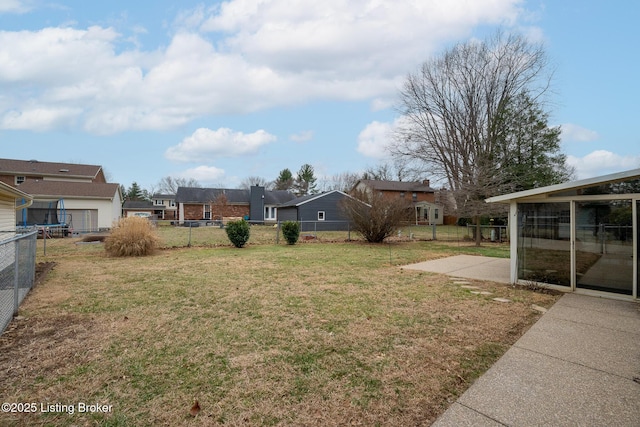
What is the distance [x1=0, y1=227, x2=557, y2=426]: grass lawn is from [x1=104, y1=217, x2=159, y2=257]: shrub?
423 centimetres

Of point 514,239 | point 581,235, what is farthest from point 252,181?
point 581,235

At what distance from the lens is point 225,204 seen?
37.6 meters

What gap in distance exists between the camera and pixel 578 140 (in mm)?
20547

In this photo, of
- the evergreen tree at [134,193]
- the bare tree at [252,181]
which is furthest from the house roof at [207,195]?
the evergreen tree at [134,193]

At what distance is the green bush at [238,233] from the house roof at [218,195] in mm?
24282

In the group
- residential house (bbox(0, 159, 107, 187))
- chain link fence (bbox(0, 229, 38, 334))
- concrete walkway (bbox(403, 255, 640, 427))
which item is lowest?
concrete walkway (bbox(403, 255, 640, 427))

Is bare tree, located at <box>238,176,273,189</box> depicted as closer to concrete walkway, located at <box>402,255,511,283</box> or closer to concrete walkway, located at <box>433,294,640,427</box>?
concrete walkway, located at <box>402,255,511,283</box>

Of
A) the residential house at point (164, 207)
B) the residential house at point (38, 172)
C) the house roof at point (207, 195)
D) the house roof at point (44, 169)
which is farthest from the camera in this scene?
the residential house at point (164, 207)

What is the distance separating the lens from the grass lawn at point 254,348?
2541 millimetres

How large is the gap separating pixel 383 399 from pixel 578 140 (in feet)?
82.1

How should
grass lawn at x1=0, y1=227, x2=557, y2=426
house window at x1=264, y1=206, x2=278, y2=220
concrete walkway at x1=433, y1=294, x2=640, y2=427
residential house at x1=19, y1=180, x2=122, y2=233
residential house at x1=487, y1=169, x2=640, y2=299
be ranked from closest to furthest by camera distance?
1. concrete walkway at x1=433, y1=294, x2=640, y2=427
2. grass lawn at x1=0, y1=227, x2=557, y2=426
3. residential house at x1=487, y1=169, x2=640, y2=299
4. residential house at x1=19, y1=180, x2=122, y2=233
5. house window at x1=264, y1=206, x2=278, y2=220

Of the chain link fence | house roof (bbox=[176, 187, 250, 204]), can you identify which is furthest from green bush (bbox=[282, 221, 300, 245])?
house roof (bbox=[176, 187, 250, 204])

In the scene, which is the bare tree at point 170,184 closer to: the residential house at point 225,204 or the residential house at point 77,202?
the residential house at point 225,204

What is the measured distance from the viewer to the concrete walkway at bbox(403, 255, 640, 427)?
241 centimetres
